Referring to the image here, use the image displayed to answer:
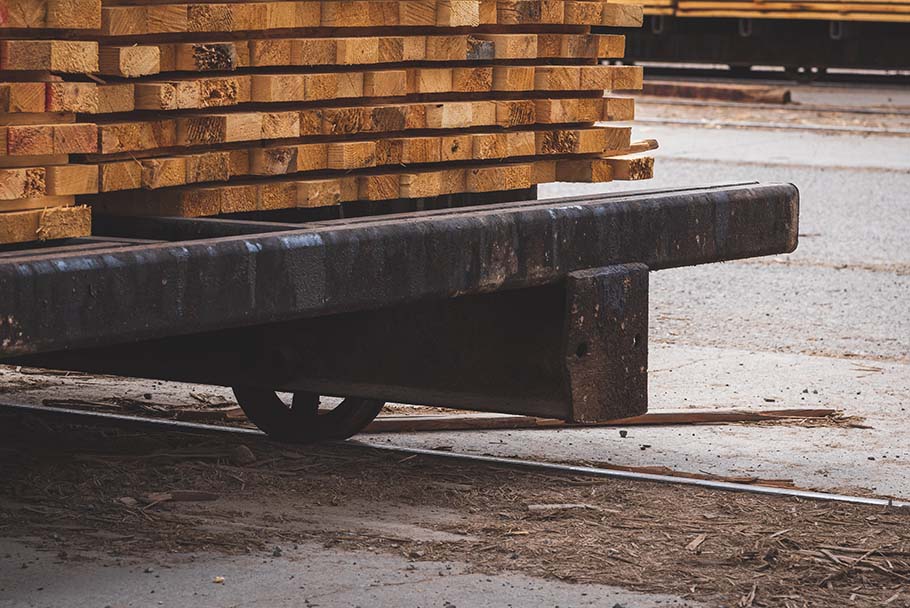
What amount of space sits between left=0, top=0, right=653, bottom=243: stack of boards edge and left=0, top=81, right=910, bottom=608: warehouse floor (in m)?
0.76

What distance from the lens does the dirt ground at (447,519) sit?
4.07 m

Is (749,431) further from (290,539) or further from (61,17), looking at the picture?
(61,17)

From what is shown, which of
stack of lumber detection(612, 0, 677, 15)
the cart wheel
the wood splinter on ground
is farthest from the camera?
stack of lumber detection(612, 0, 677, 15)

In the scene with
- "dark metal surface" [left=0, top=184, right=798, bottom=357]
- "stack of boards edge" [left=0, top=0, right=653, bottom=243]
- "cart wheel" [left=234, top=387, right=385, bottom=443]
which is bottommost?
"cart wheel" [left=234, top=387, right=385, bottom=443]

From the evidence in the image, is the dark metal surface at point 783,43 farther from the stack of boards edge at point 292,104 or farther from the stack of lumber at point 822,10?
the stack of boards edge at point 292,104

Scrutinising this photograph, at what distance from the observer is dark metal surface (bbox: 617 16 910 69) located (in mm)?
24766

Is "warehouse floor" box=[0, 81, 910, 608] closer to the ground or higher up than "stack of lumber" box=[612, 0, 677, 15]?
closer to the ground

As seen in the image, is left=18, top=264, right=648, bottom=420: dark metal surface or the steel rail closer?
left=18, top=264, right=648, bottom=420: dark metal surface

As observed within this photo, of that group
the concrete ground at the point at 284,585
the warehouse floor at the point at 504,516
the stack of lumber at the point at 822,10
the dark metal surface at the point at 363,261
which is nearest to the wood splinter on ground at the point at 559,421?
the warehouse floor at the point at 504,516

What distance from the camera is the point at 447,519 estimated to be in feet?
14.8

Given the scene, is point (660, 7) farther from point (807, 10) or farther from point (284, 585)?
point (284, 585)

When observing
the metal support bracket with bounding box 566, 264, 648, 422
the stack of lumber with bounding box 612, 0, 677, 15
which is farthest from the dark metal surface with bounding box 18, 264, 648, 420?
the stack of lumber with bounding box 612, 0, 677, 15

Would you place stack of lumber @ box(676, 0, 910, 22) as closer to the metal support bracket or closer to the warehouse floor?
the warehouse floor

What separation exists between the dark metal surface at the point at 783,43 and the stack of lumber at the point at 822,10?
421 mm
